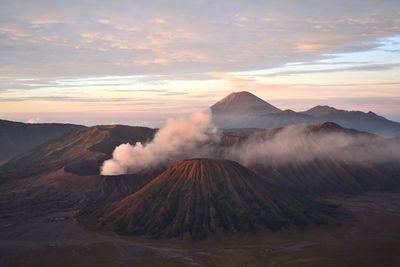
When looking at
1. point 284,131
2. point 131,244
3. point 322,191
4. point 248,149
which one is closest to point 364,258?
point 131,244

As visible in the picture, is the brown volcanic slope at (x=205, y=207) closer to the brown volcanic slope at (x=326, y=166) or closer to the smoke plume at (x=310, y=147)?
the brown volcanic slope at (x=326, y=166)

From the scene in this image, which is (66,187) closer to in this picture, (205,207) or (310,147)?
(205,207)

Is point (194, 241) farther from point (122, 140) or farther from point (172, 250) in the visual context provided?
point (122, 140)

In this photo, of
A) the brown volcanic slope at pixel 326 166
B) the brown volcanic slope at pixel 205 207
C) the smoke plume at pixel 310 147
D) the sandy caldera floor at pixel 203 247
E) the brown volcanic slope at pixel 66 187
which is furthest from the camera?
the smoke plume at pixel 310 147

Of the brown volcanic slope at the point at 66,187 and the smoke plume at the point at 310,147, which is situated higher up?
the smoke plume at the point at 310,147

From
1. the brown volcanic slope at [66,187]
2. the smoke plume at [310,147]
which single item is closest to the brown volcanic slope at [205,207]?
the brown volcanic slope at [66,187]

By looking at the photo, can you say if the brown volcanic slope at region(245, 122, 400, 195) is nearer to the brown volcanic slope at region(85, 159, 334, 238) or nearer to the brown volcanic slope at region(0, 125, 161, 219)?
the brown volcanic slope at region(85, 159, 334, 238)

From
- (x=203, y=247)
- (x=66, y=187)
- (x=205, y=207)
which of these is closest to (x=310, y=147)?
(x=205, y=207)
